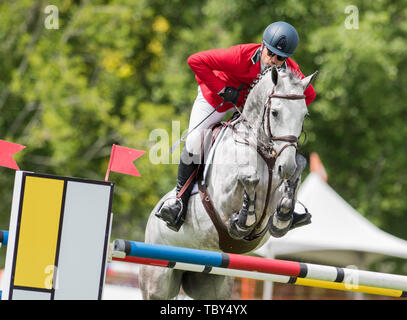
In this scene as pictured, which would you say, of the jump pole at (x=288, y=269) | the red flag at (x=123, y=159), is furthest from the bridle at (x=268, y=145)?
the red flag at (x=123, y=159)

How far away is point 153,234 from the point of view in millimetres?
4883

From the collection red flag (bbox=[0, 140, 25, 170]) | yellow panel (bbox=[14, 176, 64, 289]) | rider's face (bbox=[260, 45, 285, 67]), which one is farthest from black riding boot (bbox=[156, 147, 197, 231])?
yellow panel (bbox=[14, 176, 64, 289])

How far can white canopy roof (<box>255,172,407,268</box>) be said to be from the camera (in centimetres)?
976

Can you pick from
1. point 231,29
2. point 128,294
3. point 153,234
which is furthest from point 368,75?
point 153,234

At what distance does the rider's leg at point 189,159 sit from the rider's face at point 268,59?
50 cm

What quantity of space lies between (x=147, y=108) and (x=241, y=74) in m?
10.8

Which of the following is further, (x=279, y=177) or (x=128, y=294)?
(x=128, y=294)

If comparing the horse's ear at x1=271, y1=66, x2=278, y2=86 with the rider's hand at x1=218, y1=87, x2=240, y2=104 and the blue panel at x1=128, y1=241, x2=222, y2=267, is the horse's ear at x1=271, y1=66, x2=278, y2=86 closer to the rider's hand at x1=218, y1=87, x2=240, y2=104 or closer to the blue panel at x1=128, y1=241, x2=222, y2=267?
the rider's hand at x1=218, y1=87, x2=240, y2=104

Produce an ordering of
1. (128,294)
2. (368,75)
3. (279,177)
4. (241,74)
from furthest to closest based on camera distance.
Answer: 1. (368,75)
2. (128,294)
3. (241,74)
4. (279,177)

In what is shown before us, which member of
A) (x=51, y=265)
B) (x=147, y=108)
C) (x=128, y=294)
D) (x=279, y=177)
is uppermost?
(x=147, y=108)

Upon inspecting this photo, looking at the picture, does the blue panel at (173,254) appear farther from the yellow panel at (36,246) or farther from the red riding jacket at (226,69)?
the red riding jacket at (226,69)

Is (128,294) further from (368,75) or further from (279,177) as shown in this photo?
(368,75)

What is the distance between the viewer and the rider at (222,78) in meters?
4.28
